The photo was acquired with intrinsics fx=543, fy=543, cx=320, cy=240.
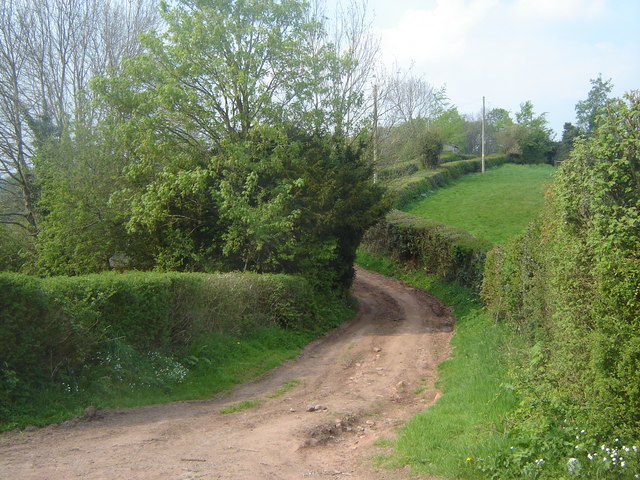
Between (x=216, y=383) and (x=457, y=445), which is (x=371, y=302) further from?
(x=457, y=445)

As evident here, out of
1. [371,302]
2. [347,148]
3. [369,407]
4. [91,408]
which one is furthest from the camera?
[371,302]

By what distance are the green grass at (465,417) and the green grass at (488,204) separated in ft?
55.0

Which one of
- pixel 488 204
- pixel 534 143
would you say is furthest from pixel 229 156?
pixel 534 143

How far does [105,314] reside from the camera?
31.8ft

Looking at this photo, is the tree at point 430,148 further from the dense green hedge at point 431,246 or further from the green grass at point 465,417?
the green grass at point 465,417

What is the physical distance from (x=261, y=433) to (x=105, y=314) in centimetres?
375

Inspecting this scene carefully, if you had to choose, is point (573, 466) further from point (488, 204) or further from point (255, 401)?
point (488, 204)

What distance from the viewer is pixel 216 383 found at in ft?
35.3

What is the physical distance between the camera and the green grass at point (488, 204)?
33.2 m

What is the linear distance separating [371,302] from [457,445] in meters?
16.2

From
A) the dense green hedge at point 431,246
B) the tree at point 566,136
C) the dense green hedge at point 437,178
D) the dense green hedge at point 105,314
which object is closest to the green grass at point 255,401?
the dense green hedge at point 105,314

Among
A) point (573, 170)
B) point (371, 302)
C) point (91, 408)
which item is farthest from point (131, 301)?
point (371, 302)

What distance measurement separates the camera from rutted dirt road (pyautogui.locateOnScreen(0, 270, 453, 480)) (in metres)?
6.40

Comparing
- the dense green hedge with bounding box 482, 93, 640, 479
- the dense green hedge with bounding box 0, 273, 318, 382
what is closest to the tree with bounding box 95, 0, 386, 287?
the dense green hedge with bounding box 0, 273, 318, 382
